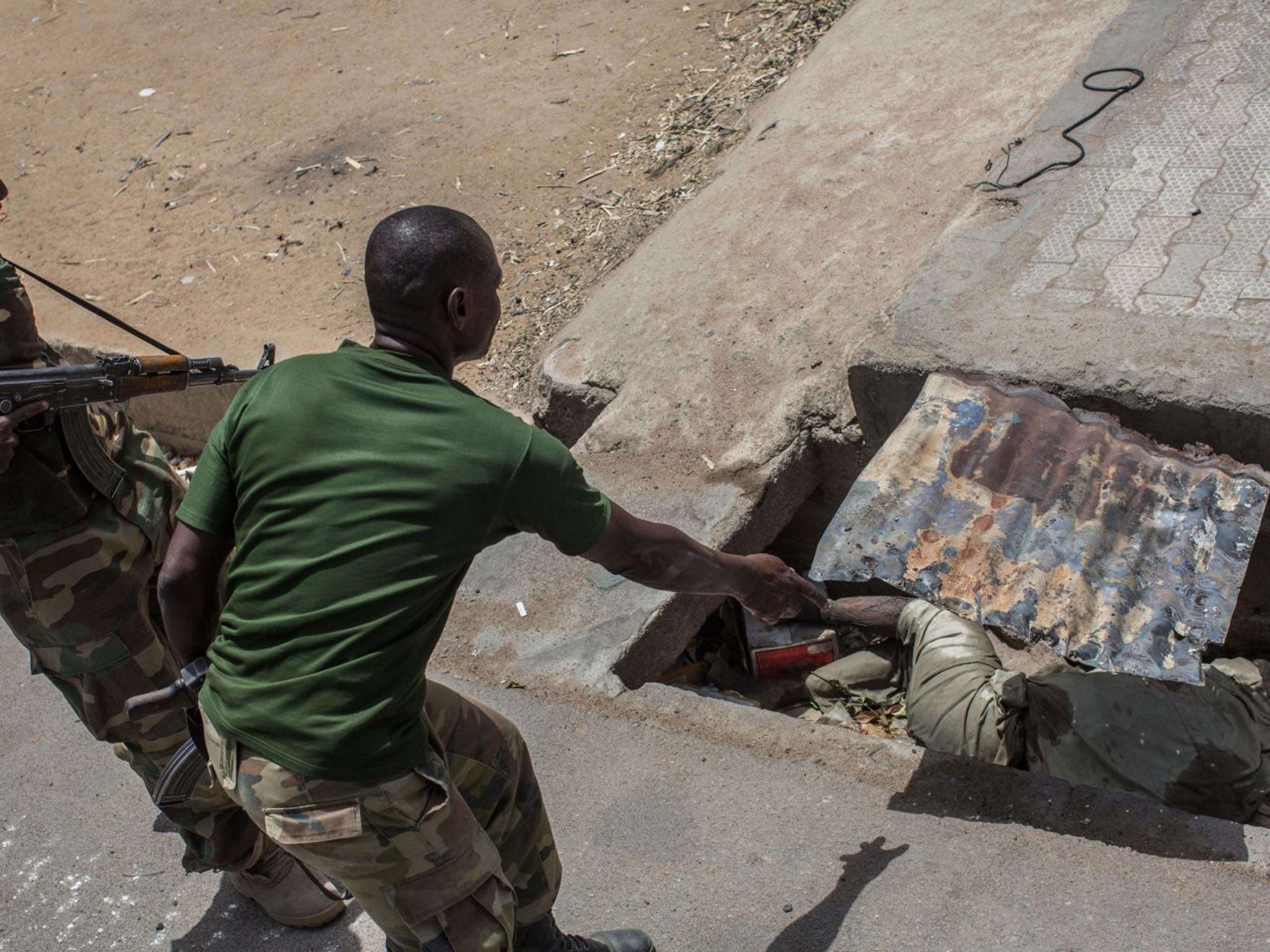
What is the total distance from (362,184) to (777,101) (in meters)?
2.72

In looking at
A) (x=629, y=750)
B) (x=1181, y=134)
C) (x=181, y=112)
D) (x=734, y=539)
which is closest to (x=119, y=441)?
(x=629, y=750)

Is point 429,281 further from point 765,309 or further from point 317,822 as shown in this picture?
point 765,309

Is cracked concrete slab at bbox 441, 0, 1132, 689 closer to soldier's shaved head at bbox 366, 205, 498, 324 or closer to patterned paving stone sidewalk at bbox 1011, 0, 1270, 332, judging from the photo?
patterned paving stone sidewalk at bbox 1011, 0, 1270, 332

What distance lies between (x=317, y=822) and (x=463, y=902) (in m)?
0.32

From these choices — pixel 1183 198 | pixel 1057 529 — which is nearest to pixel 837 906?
pixel 1057 529

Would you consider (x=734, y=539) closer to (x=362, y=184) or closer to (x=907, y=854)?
(x=907, y=854)

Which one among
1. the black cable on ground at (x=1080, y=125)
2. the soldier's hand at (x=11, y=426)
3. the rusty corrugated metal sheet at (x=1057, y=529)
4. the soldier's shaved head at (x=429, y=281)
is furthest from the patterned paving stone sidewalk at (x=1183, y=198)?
the soldier's hand at (x=11, y=426)

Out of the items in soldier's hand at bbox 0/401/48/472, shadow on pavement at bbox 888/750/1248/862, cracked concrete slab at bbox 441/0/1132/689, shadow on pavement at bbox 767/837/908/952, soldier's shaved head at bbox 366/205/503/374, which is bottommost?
shadow on pavement at bbox 767/837/908/952

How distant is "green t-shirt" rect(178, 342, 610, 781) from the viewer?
2.12m

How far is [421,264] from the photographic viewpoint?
7.47 ft

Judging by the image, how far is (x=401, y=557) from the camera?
2127 millimetres

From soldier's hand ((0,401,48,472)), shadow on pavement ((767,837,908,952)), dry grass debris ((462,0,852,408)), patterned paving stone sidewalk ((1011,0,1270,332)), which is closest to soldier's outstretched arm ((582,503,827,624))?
Answer: shadow on pavement ((767,837,908,952))

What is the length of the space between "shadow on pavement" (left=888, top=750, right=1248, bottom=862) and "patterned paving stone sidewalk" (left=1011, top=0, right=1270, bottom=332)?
1548 millimetres

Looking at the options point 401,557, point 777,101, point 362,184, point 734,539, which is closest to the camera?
point 401,557
